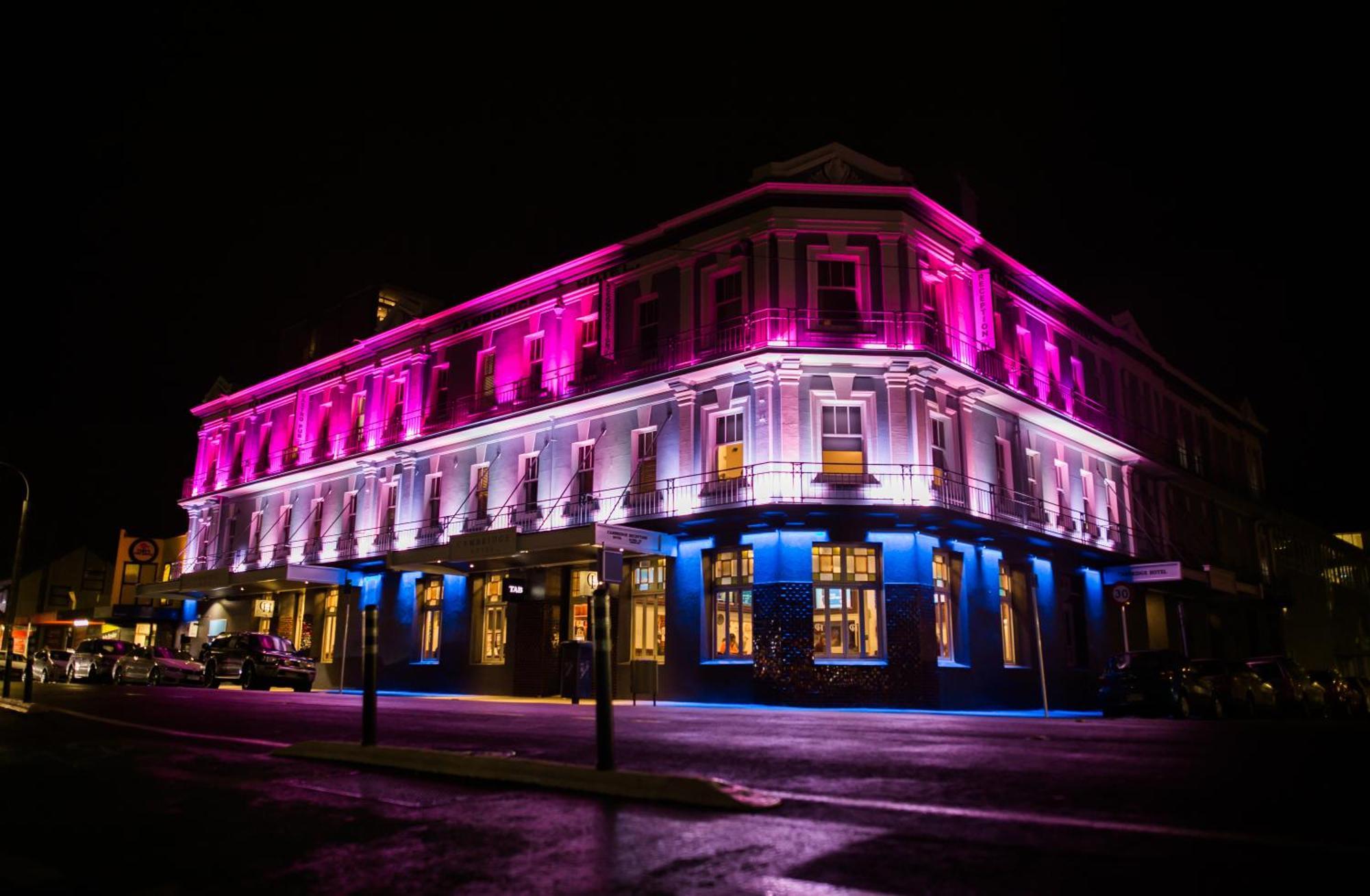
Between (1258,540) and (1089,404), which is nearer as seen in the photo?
(1089,404)

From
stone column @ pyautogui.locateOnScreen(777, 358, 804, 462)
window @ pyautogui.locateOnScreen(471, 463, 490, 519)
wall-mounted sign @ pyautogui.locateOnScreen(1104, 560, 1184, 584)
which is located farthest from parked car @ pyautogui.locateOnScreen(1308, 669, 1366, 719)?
window @ pyautogui.locateOnScreen(471, 463, 490, 519)

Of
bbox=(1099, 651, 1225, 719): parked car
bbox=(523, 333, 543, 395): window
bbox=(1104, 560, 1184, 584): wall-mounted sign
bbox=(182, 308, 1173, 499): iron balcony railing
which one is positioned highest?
bbox=(523, 333, 543, 395): window

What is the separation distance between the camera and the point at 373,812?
6152 mm

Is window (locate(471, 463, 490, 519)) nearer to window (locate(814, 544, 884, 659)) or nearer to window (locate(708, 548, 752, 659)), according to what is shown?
window (locate(708, 548, 752, 659))

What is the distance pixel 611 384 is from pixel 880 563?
29.3ft

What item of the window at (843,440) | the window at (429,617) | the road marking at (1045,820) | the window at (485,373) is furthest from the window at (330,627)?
the road marking at (1045,820)

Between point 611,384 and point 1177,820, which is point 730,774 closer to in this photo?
point 1177,820

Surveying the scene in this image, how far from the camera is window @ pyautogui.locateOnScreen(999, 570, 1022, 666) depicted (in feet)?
84.1

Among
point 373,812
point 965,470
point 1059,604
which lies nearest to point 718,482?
point 965,470

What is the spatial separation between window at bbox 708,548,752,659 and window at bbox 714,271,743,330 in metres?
6.04

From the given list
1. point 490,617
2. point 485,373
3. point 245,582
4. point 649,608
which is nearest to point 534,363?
point 485,373

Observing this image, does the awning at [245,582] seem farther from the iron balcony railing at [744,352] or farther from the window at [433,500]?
the iron balcony railing at [744,352]

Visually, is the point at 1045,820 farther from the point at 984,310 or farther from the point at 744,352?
the point at 984,310

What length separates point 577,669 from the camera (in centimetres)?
2277
